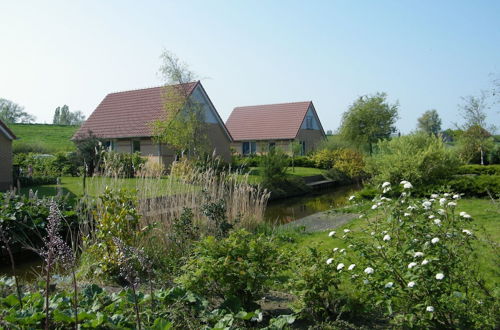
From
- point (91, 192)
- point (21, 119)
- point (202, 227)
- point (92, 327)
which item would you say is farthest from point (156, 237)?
point (21, 119)

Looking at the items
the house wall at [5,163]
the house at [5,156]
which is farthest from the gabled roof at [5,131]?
the house wall at [5,163]

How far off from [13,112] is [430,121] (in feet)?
228

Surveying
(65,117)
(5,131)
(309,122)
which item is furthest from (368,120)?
(65,117)

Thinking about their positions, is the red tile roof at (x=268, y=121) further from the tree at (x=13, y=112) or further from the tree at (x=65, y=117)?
the tree at (x=65, y=117)

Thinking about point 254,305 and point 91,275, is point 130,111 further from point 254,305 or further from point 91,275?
point 254,305

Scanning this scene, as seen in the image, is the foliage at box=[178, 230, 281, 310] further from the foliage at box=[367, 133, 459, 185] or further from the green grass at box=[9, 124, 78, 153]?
the green grass at box=[9, 124, 78, 153]

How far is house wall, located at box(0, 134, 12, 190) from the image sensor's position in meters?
17.2

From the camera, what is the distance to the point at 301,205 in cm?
1702

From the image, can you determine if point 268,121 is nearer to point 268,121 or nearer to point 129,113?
point 268,121

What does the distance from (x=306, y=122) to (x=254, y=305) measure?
34874 mm

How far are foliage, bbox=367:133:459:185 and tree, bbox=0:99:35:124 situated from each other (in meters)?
66.1

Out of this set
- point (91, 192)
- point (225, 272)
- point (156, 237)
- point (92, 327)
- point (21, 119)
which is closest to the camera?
point (92, 327)

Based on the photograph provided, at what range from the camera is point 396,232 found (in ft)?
12.3

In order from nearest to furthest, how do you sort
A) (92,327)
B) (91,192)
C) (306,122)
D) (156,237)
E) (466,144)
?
1. (92,327)
2. (156,237)
3. (91,192)
4. (466,144)
5. (306,122)
